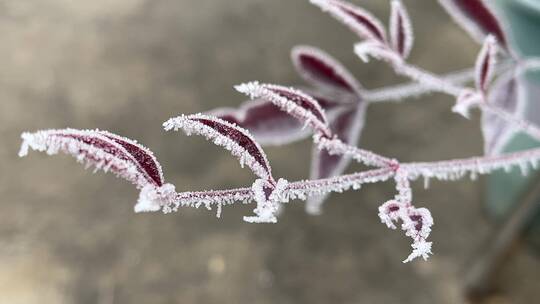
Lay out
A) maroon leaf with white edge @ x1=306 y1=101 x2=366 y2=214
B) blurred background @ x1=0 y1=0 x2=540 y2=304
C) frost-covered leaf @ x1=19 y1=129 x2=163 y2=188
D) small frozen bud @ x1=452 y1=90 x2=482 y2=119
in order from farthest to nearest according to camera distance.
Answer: blurred background @ x1=0 y1=0 x2=540 y2=304
maroon leaf with white edge @ x1=306 y1=101 x2=366 y2=214
small frozen bud @ x1=452 y1=90 x2=482 y2=119
frost-covered leaf @ x1=19 y1=129 x2=163 y2=188

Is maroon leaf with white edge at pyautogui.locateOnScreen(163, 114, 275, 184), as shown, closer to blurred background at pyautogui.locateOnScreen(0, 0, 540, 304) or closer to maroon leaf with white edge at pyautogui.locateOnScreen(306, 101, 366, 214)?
maroon leaf with white edge at pyautogui.locateOnScreen(306, 101, 366, 214)

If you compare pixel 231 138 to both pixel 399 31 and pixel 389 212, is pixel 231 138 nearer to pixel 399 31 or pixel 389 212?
pixel 389 212

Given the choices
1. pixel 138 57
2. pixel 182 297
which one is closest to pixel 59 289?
pixel 182 297

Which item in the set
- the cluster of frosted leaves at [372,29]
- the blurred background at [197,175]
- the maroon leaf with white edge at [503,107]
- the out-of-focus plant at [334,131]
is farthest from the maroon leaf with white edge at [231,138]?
the blurred background at [197,175]

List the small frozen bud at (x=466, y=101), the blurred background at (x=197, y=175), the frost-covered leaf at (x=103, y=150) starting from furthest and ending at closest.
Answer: the blurred background at (x=197, y=175) → the small frozen bud at (x=466, y=101) → the frost-covered leaf at (x=103, y=150)

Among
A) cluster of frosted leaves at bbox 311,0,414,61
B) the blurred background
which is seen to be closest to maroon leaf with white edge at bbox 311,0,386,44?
cluster of frosted leaves at bbox 311,0,414,61

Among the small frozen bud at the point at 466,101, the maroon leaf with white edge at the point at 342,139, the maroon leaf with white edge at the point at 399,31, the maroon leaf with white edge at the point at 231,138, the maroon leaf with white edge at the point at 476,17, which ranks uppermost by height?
the maroon leaf with white edge at the point at 476,17

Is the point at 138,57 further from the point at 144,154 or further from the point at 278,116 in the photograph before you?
the point at 144,154

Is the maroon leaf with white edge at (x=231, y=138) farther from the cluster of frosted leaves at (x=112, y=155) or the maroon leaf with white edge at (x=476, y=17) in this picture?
the maroon leaf with white edge at (x=476, y=17)
